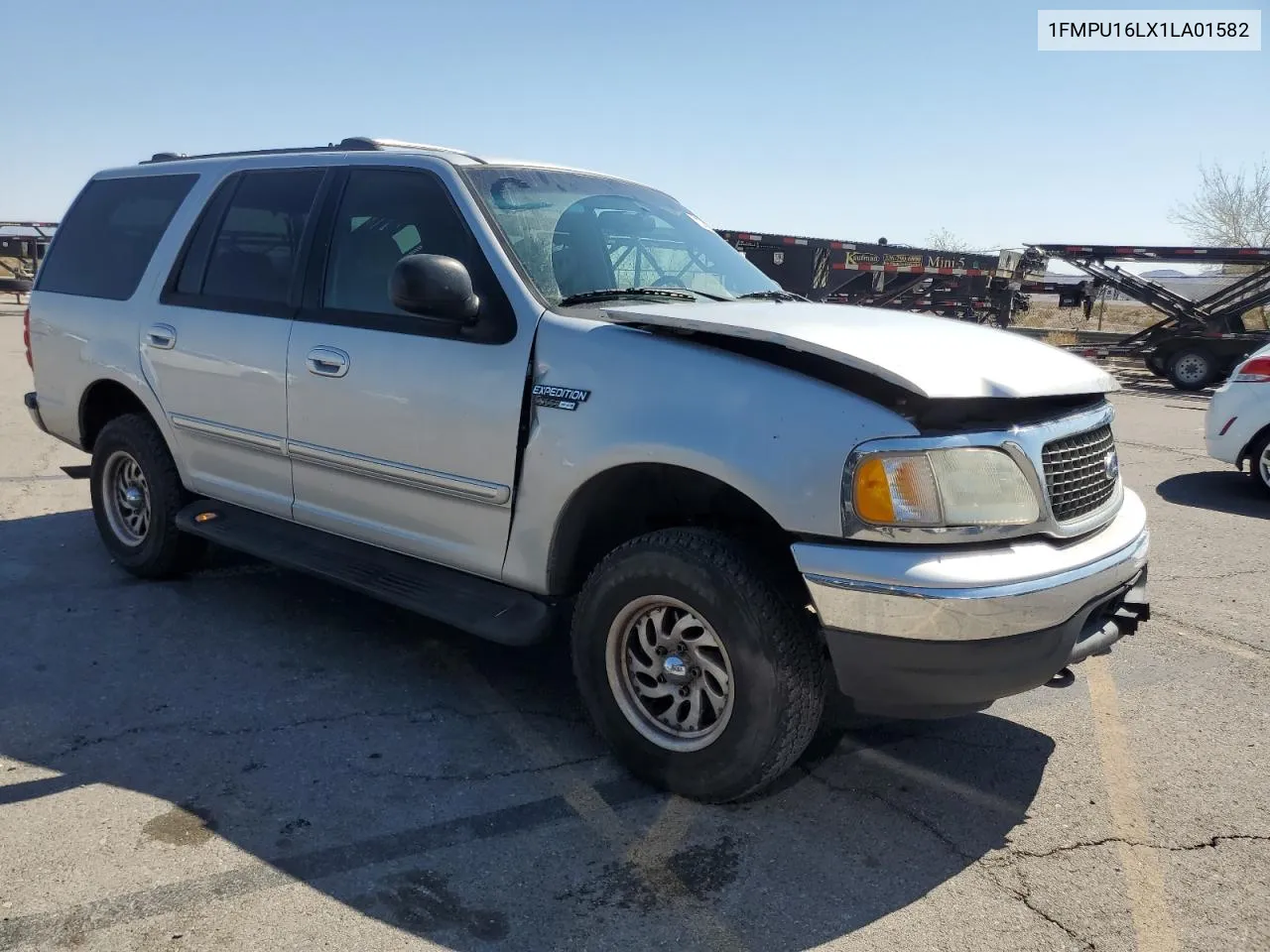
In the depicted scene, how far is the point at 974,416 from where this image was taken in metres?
2.98

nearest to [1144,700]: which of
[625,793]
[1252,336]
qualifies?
[625,793]

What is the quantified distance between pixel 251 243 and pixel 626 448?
2415 millimetres

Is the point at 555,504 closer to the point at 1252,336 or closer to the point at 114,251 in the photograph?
the point at 114,251

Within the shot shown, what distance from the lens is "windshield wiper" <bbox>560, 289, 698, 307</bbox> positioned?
3691mm

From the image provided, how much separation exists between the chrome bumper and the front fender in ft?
0.42

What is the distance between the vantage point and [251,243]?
4660mm

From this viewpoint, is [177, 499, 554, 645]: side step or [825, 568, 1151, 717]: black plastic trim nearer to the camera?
[825, 568, 1151, 717]: black plastic trim

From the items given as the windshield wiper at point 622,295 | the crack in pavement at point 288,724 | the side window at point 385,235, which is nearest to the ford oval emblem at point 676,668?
the crack in pavement at point 288,724

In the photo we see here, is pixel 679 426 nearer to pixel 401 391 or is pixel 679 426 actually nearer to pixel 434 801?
pixel 401 391

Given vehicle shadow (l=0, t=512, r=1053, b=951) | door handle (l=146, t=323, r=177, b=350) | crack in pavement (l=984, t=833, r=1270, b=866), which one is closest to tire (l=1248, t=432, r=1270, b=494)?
vehicle shadow (l=0, t=512, r=1053, b=951)

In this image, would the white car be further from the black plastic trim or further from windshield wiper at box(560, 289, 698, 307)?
the black plastic trim

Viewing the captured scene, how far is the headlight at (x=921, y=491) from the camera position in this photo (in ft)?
9.14

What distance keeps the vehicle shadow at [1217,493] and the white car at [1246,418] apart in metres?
0.20

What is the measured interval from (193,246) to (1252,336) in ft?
53.6
